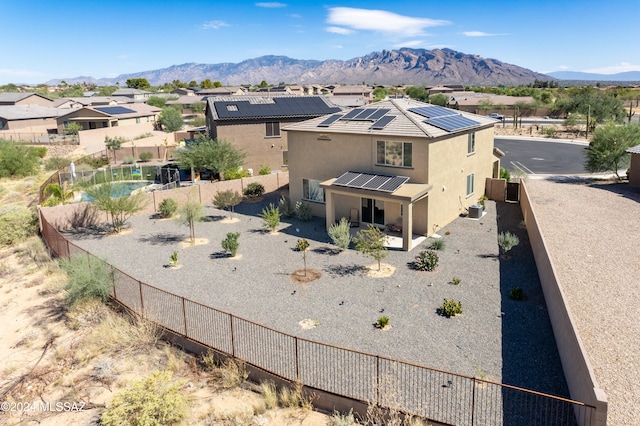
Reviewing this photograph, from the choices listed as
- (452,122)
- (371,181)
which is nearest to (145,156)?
(371,181)

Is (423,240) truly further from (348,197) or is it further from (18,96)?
(18,96)

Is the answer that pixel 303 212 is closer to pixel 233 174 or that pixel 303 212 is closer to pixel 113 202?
pixel 113 202

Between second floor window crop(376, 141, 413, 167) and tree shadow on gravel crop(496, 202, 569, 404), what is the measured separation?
23.2 ft

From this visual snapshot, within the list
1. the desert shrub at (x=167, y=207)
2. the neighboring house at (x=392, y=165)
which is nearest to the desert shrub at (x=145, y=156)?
the desert shrub at (x=167, y=207)

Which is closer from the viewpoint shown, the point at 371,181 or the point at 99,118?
the point at 371,181

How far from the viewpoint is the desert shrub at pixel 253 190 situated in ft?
116

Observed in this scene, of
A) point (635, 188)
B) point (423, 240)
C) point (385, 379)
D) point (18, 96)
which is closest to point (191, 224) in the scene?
point (423, 240)

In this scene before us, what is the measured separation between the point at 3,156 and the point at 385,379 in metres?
44.6

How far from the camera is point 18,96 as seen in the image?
9762 cm

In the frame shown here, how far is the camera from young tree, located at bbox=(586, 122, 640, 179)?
36.4 meters

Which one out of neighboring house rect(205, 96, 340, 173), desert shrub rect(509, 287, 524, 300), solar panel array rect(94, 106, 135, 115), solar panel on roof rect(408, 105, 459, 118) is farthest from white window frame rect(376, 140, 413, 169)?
solar panel array rect(94, 106, 135, 115)

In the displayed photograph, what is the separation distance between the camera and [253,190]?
117 feet

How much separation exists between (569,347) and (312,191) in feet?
64.8

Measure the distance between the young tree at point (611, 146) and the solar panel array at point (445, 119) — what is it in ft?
44.9
